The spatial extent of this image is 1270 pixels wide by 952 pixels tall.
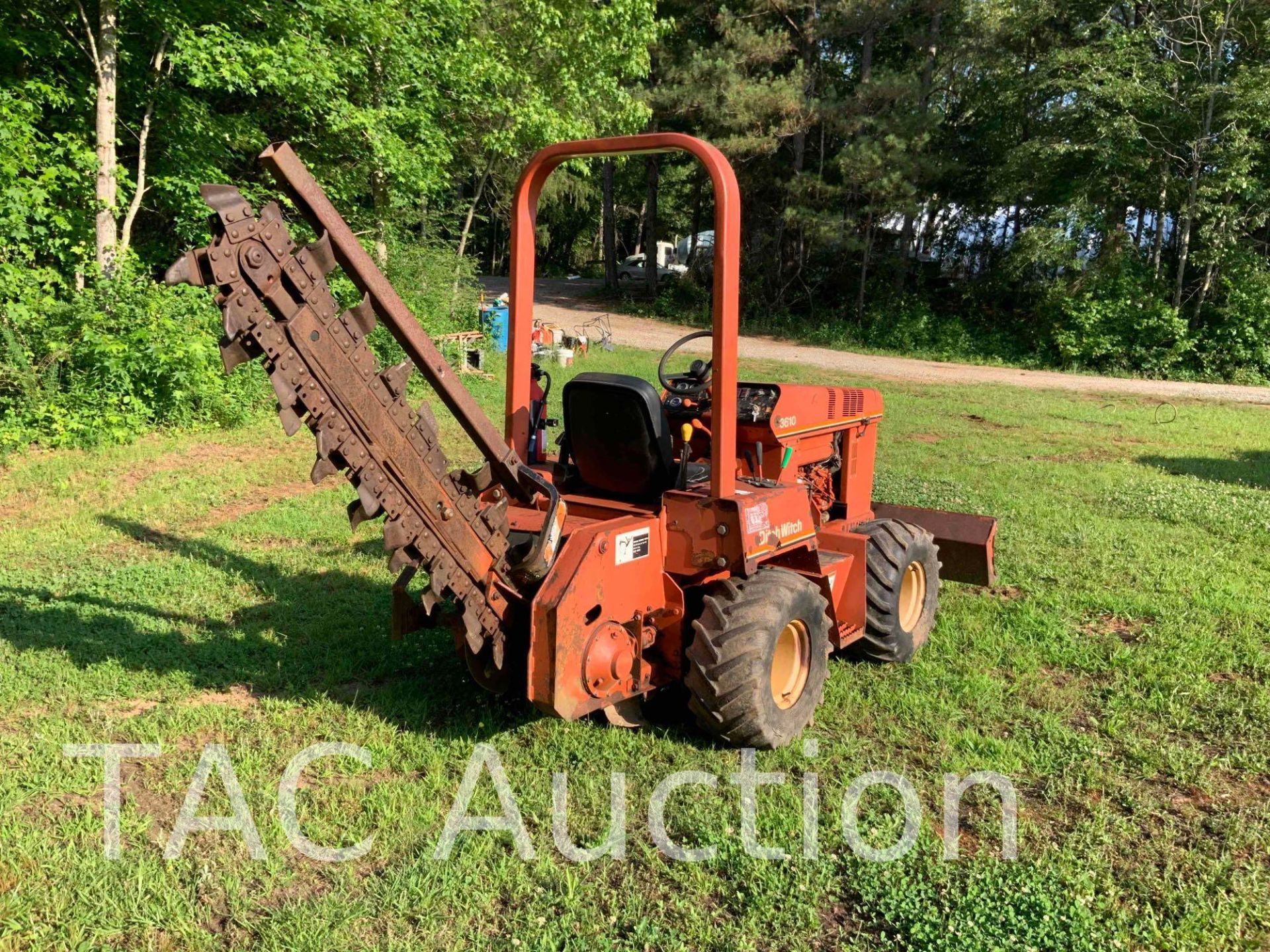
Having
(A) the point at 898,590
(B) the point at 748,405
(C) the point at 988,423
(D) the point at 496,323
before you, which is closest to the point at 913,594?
(A) the point at 898,590

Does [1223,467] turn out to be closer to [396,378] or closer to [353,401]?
[396,378]

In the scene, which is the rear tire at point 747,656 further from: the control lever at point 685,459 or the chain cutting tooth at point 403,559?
the chain cutting tooth at point 403,559

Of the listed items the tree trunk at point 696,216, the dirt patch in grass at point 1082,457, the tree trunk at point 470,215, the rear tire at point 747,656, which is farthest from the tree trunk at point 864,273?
the rear tire at point 747,656

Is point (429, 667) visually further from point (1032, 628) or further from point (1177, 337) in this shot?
point (1177, 337)

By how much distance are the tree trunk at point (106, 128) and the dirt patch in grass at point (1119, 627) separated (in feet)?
34.5

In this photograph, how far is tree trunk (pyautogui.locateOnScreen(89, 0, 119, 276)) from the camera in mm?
9961

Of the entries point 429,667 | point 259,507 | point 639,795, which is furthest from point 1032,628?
point 259,507

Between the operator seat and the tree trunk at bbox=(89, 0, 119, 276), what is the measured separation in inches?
338

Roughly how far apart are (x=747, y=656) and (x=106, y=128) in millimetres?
10186

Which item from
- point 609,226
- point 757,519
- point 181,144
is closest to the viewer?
point 757,519

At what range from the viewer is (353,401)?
2994 mm

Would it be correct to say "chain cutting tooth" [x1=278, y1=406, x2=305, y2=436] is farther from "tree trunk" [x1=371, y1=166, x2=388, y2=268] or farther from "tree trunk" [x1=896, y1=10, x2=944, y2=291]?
"tree trunk" [x1=896, y1=10, x2=944, y2=291]

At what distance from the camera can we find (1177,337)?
69.3ft

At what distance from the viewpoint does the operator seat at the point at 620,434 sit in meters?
4.01
